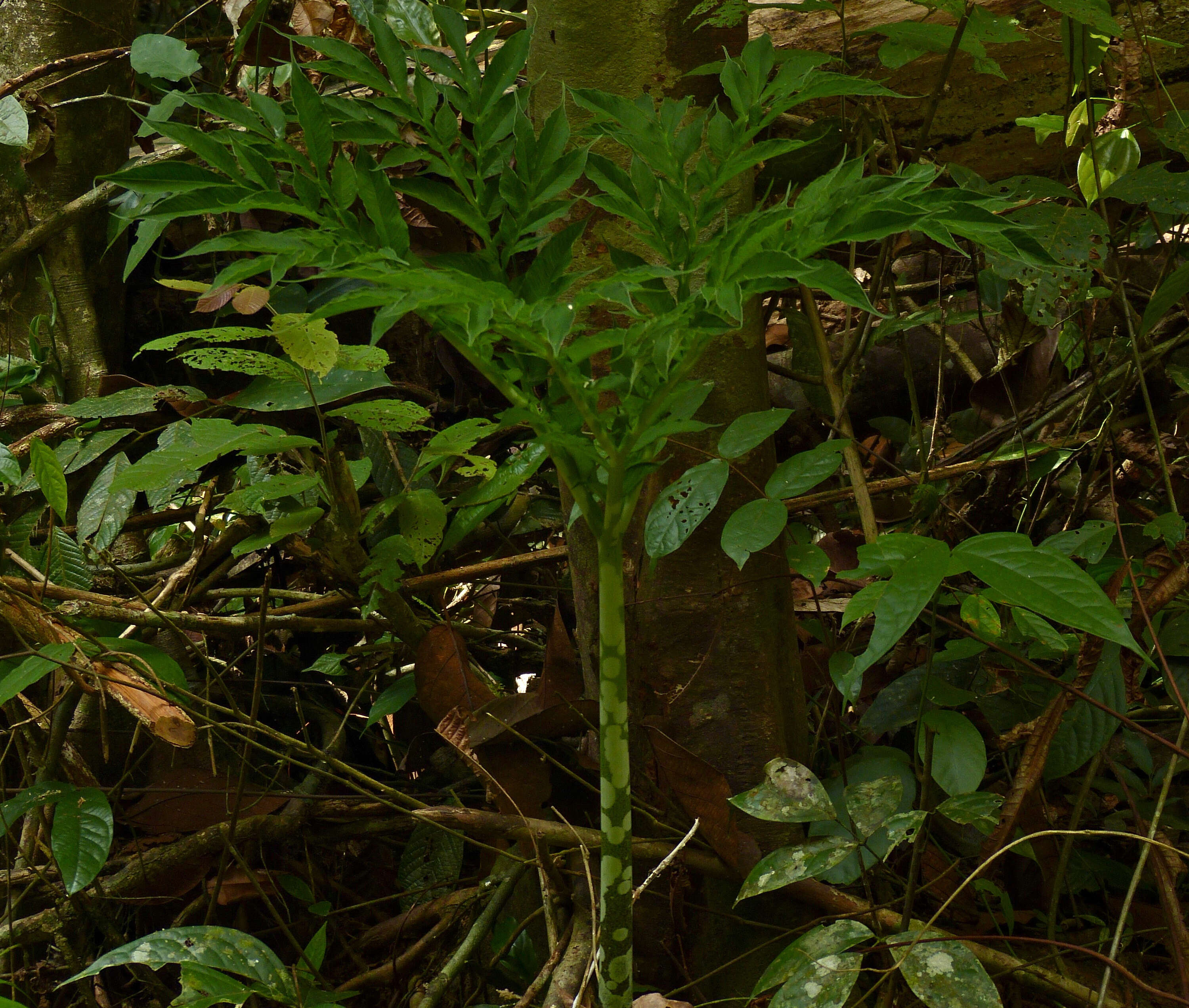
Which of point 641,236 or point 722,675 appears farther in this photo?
point 722,675

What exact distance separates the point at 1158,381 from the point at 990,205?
1.09m

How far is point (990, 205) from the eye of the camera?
56cm

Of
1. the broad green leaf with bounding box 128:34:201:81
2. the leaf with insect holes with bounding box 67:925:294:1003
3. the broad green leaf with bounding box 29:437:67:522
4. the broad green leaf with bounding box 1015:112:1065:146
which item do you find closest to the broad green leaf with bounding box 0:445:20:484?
the broad green leaf with bounding box 29:437:67:522

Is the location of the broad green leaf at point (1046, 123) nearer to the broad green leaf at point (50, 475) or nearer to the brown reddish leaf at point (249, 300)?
the brown reddish leaf at point (249, 300)

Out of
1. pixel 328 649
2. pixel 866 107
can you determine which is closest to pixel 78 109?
pixel 328 649

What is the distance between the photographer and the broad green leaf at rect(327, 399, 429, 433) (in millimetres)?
1066

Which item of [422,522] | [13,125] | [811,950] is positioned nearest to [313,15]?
[13,125]

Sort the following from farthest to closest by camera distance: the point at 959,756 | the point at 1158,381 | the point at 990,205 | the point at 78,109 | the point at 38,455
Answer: the point at 78,109 < the point at 1158,381 < the point at 38,455 < the point at 959,756 < the point at 990,205

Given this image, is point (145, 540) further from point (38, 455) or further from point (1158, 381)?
point (1158, 381)

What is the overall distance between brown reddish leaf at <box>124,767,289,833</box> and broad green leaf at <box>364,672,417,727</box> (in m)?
0.15

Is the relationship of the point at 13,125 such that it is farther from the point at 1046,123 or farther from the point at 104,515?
the point at 1046,123

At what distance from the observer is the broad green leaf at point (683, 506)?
0.82m

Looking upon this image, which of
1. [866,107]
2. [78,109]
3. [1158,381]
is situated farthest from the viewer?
[78,109]

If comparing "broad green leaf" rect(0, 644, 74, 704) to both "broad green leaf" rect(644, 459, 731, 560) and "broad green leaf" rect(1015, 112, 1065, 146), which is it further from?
"broad green leaf" rect(1015, 112, 1065, 146)
